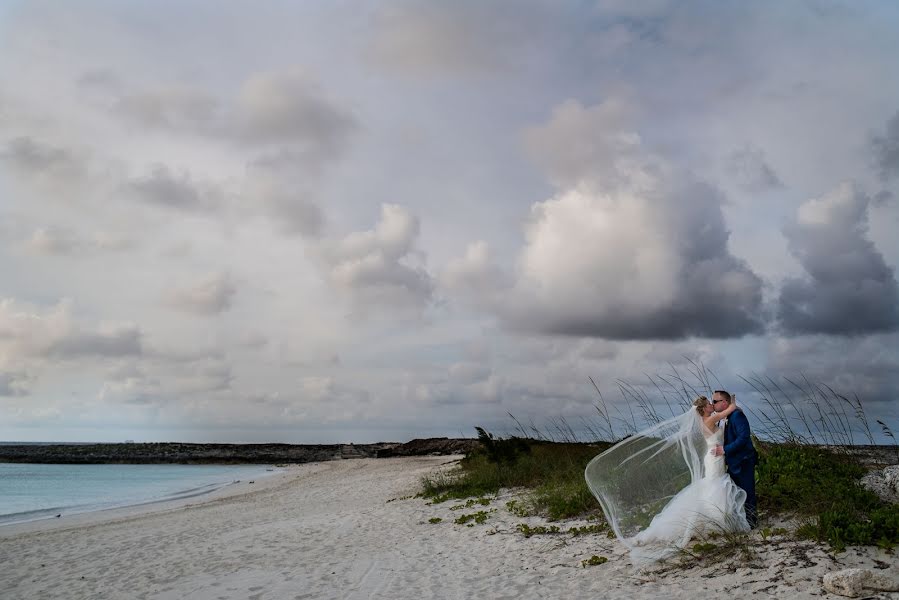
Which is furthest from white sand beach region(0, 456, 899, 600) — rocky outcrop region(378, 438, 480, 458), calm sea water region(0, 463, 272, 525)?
rocky outcrop region(378, 438, 480, 458)

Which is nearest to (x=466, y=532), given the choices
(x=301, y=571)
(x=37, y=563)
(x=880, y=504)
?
(x=301, y=571)

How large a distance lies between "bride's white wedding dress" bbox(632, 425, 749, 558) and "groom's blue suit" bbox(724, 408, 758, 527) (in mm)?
106

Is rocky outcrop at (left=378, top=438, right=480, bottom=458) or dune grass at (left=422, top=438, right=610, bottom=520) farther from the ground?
dune grass at (left=422, top=438, right=610, bottom=520)

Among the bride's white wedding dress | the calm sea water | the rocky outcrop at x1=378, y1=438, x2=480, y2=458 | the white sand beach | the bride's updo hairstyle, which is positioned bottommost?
the rocky outcrop at x1=378, y1=438, x2=480, y2=458

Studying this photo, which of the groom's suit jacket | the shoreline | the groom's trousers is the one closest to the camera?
the groom's suit jacket

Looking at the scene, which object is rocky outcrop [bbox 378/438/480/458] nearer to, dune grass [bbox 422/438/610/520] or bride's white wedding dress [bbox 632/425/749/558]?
dune grass [bbox 422/438/610/520]

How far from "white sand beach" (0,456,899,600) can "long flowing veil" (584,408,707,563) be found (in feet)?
1.98

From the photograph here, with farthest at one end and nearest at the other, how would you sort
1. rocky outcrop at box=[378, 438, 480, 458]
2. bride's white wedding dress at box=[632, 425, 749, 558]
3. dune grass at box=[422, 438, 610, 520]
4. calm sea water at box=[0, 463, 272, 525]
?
rocky outcrop at box=[378, 438, 480, 458] → calm sea water at box=[0, 463, 272, 525] → dune grass at box=[422, 438, 610, 520] → bride's white wedding dress at box=[632, 425, 749, 558]

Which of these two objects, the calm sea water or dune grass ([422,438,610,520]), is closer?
dune grass ([422,438,610,520])

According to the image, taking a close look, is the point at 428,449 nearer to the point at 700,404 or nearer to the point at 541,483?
the point at 541,483

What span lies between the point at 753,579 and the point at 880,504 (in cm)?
286

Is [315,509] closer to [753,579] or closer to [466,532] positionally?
[466,532]

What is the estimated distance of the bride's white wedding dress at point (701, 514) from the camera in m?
8.05

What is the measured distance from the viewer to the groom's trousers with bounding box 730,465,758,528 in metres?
8.34
